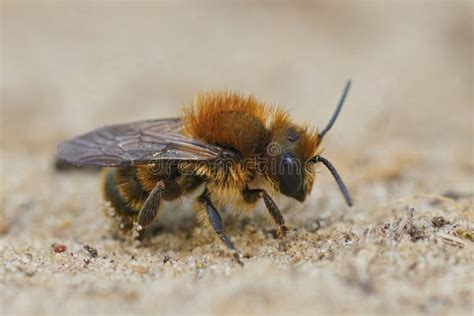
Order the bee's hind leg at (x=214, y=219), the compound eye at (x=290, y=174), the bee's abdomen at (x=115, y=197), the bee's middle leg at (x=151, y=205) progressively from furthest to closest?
1. the bee's abdomen at (x=115, y=197)
2. the bee's middle leg at (x=151, y=205)
3. the compound eye at (x=290, y=174)
4. the bee's hind leg at (x=214, y=219)

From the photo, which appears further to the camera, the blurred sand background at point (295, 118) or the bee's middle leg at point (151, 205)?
the bee's middle leg at point (151, 205)

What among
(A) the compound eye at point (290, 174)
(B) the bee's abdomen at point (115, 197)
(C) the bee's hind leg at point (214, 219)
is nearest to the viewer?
(C) the bee's hind leg at point (214, 219)

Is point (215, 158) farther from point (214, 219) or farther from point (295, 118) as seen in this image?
point (295, 118)

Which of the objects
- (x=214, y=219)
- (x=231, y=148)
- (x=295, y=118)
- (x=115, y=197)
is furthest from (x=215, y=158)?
(x=295, y=118)

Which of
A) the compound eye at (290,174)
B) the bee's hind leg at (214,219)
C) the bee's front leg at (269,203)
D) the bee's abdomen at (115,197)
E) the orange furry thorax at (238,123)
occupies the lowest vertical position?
the bee's abdomen at (115,197)

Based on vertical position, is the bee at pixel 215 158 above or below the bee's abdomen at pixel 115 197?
above

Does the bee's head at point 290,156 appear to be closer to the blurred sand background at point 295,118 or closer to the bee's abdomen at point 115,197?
the blurred sand background at point 295,118

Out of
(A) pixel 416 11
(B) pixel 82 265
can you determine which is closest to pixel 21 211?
(B) pixel 82 265

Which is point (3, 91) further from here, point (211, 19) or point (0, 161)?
point (211, 19)

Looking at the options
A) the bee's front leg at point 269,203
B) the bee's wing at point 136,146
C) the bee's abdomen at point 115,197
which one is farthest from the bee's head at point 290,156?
the bee's abdomen at point 115,197
